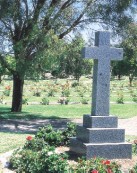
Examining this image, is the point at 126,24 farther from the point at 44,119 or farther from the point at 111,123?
the point at 111,123

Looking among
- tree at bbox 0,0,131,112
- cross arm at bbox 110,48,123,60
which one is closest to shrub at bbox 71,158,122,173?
cross arm at bbox 110,48,123,60

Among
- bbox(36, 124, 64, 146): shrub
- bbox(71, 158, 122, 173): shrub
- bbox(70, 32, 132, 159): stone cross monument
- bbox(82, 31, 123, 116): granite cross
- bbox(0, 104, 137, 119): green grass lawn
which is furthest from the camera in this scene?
bbox(0, 104, 137, 119): green grass lawn

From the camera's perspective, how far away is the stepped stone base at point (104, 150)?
9.08m

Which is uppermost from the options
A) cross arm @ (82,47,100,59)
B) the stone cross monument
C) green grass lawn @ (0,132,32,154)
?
cross arm @ (82,47,100,59)

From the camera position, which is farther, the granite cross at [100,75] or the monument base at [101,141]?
the granite cross at [100,75]

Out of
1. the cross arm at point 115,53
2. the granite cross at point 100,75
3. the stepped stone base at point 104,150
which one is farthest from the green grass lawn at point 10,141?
the cross arm at point 115,53

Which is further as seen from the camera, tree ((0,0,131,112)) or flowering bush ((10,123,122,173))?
tree ((0,0,131,112))

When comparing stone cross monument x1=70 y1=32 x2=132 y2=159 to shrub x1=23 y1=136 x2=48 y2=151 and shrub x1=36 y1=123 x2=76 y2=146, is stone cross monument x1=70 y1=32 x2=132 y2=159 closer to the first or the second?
shrub x1=36 y1=123 x2=76 y2=146

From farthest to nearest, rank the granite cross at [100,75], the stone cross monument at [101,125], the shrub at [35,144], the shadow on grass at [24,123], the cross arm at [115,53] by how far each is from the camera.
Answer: the shadow on grass at [24,123] → the cross arm at [115,53] → the granite cross at [100,75] → the stone cross monument at [101,125] → the shrub at [35,144]

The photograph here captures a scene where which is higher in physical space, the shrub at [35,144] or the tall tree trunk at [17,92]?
the tall tree trunk at [17,92]

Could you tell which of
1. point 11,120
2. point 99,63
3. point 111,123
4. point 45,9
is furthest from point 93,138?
point 45,9

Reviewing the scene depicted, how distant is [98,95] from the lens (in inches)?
376

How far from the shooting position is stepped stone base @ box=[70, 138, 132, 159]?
29.8 feet

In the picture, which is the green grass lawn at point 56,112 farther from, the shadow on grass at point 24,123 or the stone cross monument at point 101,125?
the stone cross monument at point 101,125
